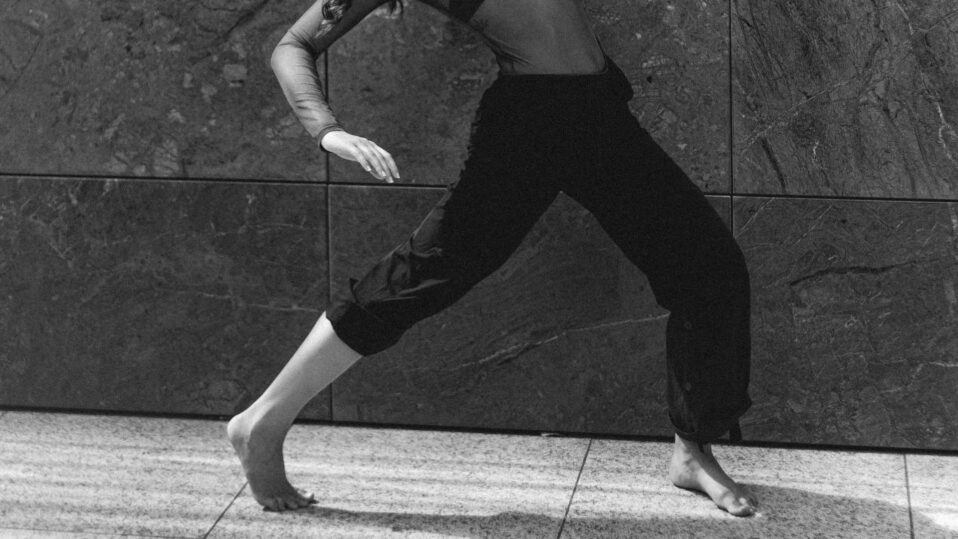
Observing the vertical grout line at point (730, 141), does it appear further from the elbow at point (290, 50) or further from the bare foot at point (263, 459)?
the bare foot at point (263, 459)

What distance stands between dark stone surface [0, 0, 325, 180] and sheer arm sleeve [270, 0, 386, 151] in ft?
2.48

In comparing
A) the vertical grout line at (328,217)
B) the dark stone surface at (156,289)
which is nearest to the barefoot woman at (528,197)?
the vertical grout line at (328,217)

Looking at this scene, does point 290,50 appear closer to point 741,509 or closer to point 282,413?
point 282,413

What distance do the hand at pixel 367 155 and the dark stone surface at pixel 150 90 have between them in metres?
1.04

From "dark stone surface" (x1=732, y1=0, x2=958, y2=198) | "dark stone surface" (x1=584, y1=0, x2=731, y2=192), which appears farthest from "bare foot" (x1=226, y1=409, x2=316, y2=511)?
"dark stone surface" (x1=732, y1=0, x2=958, y2=198)

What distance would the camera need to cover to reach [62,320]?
197 inches

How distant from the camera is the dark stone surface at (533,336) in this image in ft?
15.4

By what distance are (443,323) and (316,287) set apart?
0.42 meters

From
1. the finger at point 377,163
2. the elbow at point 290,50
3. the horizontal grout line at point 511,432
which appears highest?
the elbow at point 290,50

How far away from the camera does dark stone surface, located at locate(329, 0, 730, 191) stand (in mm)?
4547

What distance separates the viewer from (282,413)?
13.5 ft

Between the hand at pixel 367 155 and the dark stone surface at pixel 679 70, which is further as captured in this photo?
the dark stone surface at pixel 679 70

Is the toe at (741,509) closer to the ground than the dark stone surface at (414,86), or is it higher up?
closer to the ground

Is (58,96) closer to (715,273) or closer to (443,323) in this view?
(443,323)
